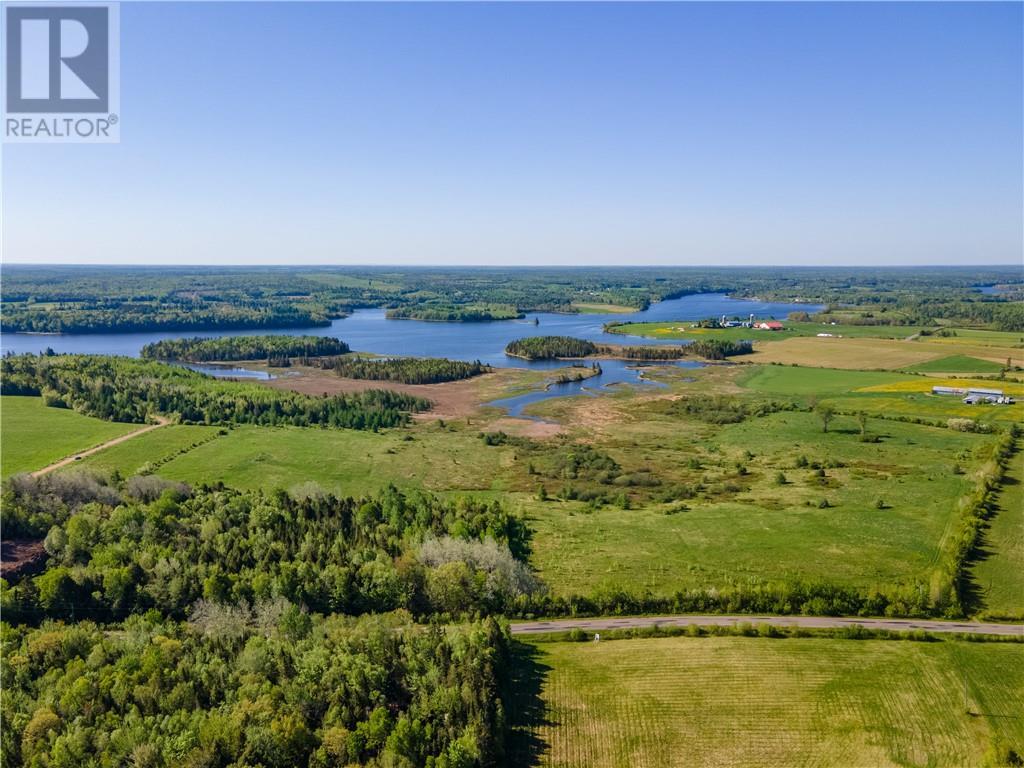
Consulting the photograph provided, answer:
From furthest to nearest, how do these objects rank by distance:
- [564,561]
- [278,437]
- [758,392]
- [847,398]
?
[758,392] < [847,398] < [278,437] < [564,561]

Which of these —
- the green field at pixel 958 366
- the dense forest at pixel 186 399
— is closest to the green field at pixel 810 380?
the green field at pixel 958 366

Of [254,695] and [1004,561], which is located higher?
[1004,561]

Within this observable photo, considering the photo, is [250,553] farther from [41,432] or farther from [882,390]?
[882,390]

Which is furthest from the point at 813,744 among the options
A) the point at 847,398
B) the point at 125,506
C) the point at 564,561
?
the point at 847,398

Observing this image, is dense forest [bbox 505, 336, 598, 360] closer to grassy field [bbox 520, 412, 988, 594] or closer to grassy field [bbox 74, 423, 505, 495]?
grassy field [bbox 74, 423, 505, 495]

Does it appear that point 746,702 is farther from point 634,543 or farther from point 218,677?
point 218,677

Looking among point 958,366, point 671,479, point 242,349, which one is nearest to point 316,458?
point 671,479
